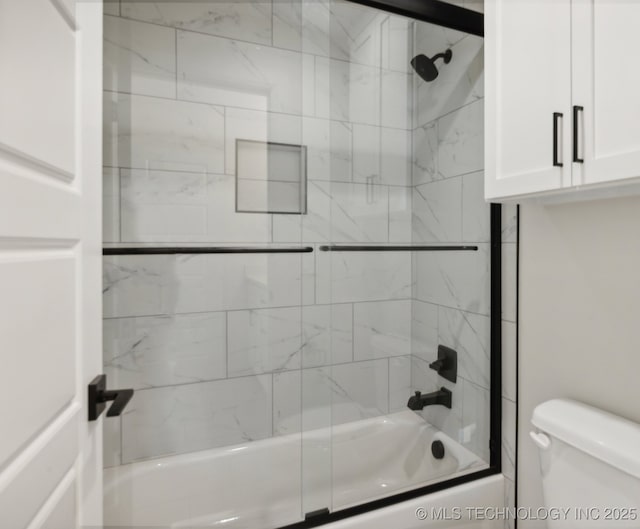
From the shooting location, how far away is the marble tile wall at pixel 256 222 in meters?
1.34

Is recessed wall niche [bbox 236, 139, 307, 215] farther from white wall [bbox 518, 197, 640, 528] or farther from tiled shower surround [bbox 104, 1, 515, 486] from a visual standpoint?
white wall [bbox 518, 197, 640, 528]

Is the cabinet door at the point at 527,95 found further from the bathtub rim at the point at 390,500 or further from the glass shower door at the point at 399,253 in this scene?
the bathtub rim at the point at 390,500

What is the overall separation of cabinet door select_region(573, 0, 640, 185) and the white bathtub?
3.78 feet

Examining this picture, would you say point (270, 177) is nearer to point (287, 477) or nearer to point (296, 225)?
point (296, 225)

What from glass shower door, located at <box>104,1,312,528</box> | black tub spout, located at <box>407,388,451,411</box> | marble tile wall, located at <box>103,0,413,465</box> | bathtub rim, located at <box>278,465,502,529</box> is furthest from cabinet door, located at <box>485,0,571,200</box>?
bathtub rim, located at <box>278,465,502,529</box>

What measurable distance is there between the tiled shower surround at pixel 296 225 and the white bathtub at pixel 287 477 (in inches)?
2.5

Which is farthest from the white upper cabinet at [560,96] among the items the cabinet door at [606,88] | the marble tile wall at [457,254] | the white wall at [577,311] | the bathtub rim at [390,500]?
the bathtub rim at [390,500]

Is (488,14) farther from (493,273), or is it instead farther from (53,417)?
(53,417)

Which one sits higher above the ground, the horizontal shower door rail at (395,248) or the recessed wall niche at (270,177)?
the recessed wall niche at (270,177)

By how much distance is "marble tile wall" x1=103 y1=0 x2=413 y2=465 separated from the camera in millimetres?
1336

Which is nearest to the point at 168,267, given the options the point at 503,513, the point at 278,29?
the point at 278,29

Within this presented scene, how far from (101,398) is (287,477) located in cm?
94

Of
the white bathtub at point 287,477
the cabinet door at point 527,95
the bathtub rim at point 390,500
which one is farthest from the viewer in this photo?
the white bathtub at point 287,477

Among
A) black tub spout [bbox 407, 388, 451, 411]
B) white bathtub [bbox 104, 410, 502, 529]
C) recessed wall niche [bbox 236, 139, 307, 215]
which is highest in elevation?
recessed wall niche [bbox 236, 139, 307, 215]
